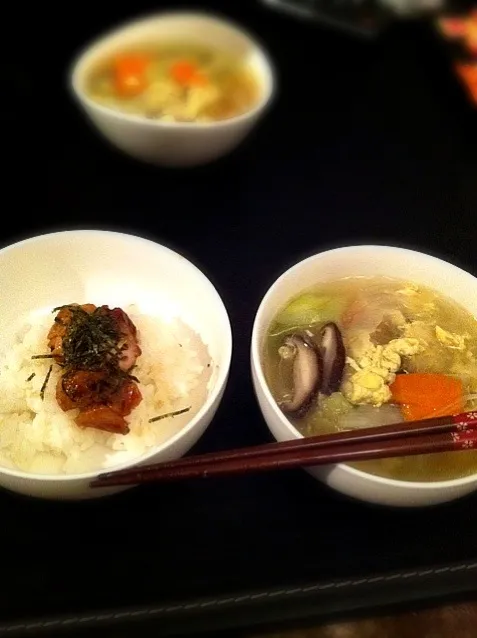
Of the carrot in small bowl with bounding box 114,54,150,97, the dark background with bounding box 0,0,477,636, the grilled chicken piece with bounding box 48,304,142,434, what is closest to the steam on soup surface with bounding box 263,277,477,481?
the dark background with bounding box 0,0,477,636

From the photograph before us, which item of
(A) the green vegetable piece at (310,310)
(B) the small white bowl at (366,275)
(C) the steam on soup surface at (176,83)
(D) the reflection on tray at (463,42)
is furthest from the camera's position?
(D) the reflection on tray at (463,42)

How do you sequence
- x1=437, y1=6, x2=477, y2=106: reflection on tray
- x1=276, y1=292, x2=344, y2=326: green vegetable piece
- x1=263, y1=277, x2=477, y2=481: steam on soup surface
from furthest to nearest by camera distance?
x1=437, y1=6, x2=477, y2=106: reflection on tray, x1=276, y1=292, x2=344, y2=326: green vegetable piece, x1=263, y1=277, x2=477, y2=481: steam on soup surface

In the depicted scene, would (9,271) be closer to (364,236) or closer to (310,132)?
(364,236)

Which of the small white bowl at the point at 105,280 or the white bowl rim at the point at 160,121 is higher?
the white bowl rim at the point at 160,121

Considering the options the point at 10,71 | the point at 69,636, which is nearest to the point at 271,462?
the point at 69,636

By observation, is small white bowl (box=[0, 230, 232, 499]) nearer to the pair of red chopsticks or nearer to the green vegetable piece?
the green vegetable piece

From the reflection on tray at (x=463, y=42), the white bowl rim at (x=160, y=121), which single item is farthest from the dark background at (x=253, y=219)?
the white bowl rim at (x=160, y=121)

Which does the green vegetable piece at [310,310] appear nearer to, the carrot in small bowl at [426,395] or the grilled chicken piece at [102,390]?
the carrot in small bowl at [426,395]

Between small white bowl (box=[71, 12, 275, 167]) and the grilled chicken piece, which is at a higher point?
small white bowl (box=[71, 12, 275, 167])
